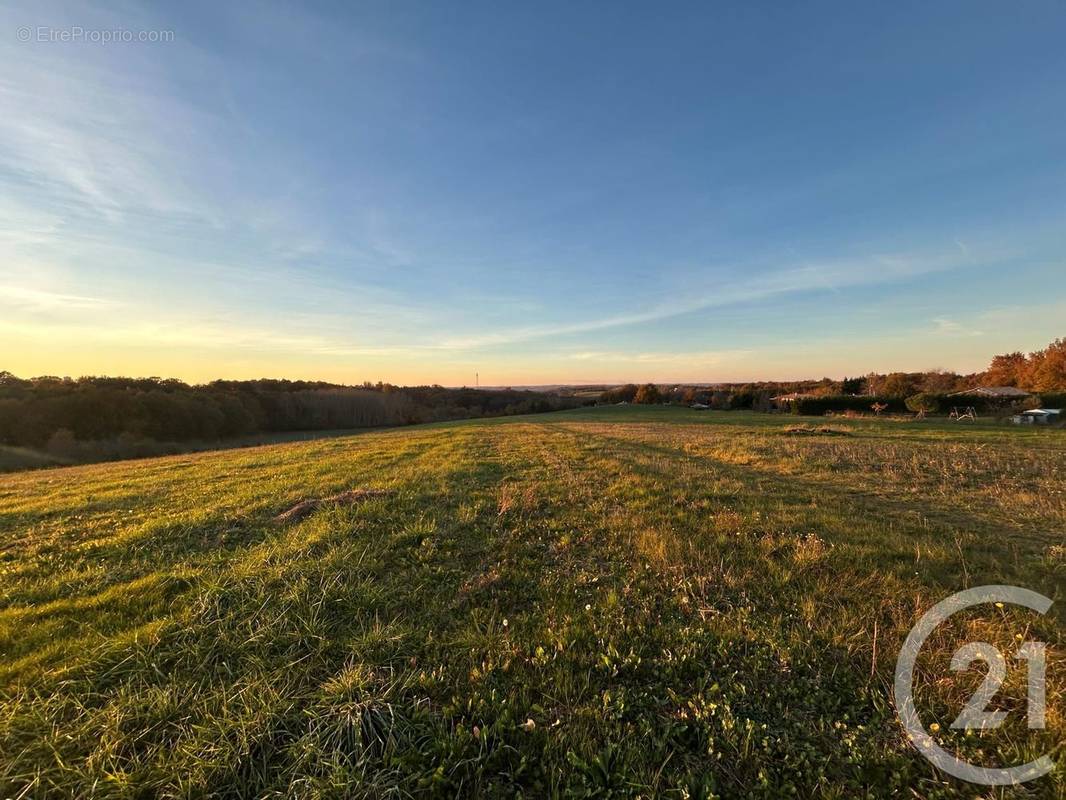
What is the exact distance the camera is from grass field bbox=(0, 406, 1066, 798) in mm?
2549

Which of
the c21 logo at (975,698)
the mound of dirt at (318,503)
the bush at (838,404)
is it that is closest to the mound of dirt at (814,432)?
the c21 logo at (975,698)

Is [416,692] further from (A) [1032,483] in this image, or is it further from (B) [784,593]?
(A) [1032,483]

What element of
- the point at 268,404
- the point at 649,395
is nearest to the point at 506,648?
the point at 268,404

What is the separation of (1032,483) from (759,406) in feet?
202

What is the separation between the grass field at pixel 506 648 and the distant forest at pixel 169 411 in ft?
157

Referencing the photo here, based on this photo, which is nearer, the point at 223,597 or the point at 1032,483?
the point at 223,597

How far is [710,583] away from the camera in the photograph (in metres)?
4.91

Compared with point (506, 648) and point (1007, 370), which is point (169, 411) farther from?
point (1007, 370)

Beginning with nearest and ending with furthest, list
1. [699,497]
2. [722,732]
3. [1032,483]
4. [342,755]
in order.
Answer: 1. [342,755]
2. [722,732]
3. [699,497]
4. [1032,483]

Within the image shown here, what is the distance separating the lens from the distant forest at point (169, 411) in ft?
132

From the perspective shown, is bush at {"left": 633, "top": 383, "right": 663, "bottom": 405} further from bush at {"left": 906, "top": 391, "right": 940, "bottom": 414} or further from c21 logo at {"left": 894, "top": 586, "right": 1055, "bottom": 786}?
c21 logo at {"left": 894, "top": 586, "right": 1055, "bottom": 786}

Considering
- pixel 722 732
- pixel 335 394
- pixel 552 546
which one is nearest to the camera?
pixel 722 732

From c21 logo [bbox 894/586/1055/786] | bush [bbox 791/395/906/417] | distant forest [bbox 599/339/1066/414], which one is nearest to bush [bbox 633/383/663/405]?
distant forest [bbox 599/339/1066/414]

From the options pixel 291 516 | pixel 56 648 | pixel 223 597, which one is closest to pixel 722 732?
pixel 223 597
